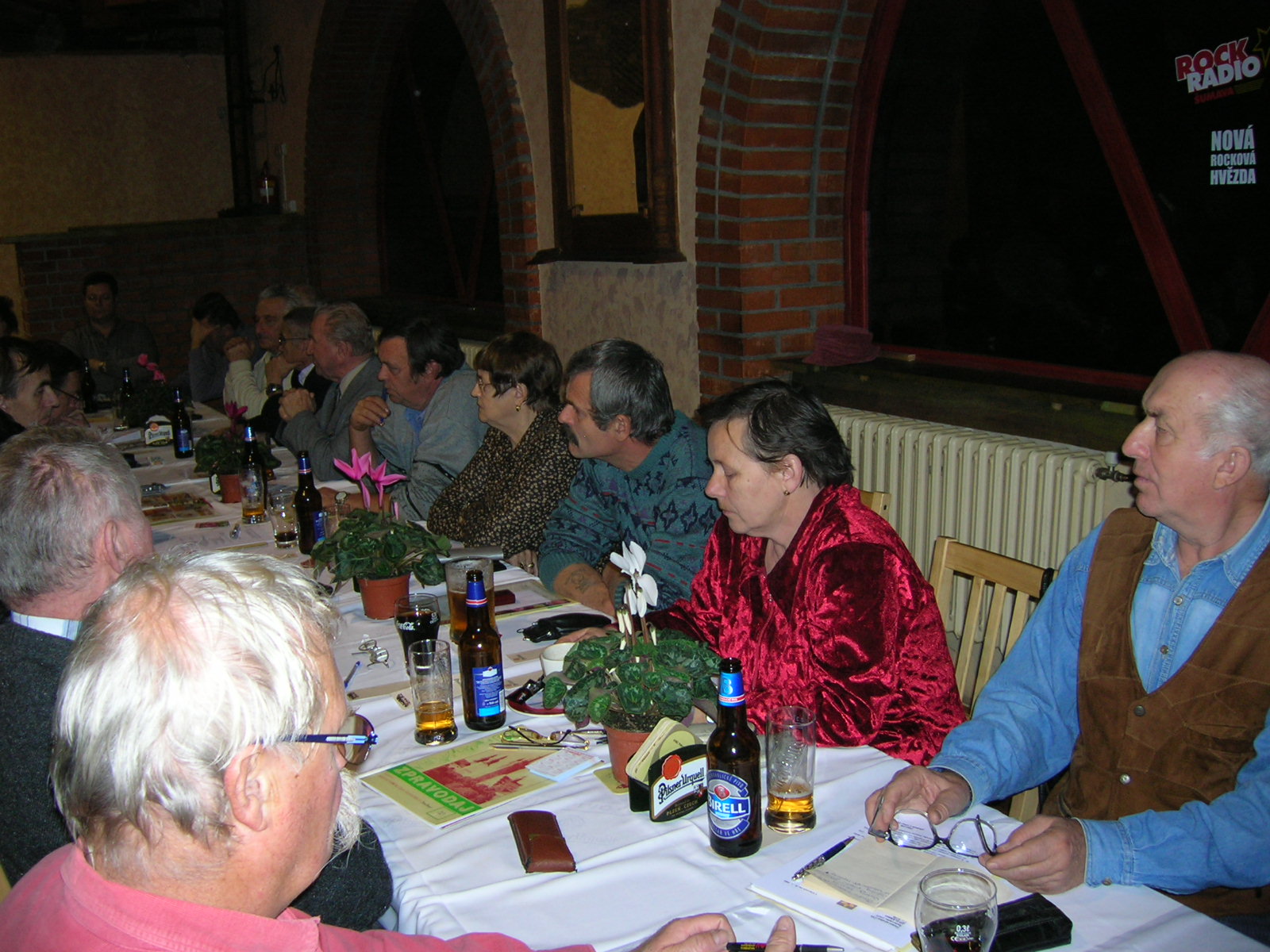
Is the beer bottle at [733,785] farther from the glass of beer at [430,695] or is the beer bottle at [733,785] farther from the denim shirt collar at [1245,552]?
the denim shirt collar at [1245,552]

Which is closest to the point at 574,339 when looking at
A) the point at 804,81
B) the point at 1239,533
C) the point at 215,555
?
the point at 804,81

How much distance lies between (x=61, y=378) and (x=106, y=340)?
298 centimetres

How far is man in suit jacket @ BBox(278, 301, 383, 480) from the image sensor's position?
13.9ft

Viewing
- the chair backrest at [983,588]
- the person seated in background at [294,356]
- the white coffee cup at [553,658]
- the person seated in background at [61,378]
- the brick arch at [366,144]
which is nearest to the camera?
the white coffee cup at [553,658]

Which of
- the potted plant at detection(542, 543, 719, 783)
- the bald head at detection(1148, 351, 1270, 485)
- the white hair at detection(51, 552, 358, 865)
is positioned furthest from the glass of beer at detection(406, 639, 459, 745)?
the bald head at detection(1148, 351, 1270, 485)

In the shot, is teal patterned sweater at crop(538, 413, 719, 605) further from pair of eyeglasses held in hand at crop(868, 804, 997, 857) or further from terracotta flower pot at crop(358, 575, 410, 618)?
pair of eyeglasses held in hand at crop(868, 804, 997, 857)

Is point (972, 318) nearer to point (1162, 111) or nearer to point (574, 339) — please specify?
point (1162, 111)

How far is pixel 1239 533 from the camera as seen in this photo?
1.71 metres

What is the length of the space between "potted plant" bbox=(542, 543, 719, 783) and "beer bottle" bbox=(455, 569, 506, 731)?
24 cm

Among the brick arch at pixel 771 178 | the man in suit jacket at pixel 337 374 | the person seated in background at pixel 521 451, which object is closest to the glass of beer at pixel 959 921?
the person seated in background at pixel 521 451

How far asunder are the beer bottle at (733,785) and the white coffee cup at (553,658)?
0.59 metres

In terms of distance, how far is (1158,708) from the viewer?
1.69 metres

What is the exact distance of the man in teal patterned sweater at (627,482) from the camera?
2.78 metres

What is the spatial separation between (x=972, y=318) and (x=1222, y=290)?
34.7 inches
